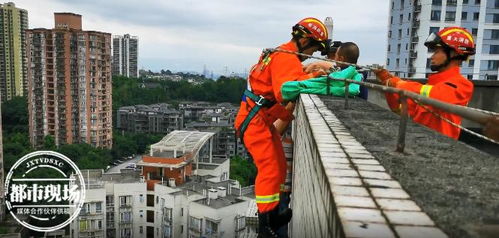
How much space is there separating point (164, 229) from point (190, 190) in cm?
328

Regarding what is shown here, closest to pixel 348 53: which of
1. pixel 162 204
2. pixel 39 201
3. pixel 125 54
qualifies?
pixel 162 204

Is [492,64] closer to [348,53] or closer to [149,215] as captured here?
[149,215]

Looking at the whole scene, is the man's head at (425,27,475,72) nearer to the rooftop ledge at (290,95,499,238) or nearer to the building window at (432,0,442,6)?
the rooftop ledge at (290,95,499,238)

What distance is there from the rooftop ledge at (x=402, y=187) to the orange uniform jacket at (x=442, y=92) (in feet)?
1.40

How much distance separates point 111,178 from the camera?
105ft

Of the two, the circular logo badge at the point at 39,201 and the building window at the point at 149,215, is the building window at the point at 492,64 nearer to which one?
the building window at the point at 149,215

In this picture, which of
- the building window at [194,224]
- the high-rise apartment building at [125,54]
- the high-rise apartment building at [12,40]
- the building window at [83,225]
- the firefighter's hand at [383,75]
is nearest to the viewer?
the firefighter's hand at [383,75]

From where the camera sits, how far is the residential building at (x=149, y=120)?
73.5 metres

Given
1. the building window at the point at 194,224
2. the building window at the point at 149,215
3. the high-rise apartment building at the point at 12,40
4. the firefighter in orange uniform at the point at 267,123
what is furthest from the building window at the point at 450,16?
the high-rise apartment building at the point at 12,40

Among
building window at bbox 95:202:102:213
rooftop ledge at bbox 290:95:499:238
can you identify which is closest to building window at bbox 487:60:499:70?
building window at bbox 95:202:102:213

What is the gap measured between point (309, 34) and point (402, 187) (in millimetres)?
2526

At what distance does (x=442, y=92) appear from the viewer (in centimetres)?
326

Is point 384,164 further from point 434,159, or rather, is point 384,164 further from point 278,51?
point 278,51

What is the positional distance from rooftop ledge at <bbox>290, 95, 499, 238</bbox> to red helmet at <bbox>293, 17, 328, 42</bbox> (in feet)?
4.44
